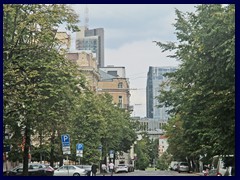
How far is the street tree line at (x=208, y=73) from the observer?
19562 millimetres

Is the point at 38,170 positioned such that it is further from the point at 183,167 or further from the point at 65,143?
the point at 183,167

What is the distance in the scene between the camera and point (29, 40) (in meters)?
24.4

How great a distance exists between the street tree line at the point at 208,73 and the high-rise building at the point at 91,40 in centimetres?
321

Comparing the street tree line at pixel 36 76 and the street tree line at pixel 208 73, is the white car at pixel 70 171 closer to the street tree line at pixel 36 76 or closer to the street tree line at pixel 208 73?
the street tree line at pixel 36 76

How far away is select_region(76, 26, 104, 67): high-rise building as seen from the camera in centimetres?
2506

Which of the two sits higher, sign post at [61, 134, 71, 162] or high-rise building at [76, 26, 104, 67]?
high-rise building at [76, 26, 104, 67]

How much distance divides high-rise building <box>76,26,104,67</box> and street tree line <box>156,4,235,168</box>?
3214 millimetres

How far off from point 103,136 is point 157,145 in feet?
214

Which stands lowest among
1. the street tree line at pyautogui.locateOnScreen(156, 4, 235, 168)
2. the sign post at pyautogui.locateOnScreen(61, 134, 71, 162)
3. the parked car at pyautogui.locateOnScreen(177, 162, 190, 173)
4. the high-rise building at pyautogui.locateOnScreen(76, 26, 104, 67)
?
the parked car at pyautogui.locateOnScreen(177, 162, 190, 173)

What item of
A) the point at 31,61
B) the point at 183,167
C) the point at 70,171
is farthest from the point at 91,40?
the point at 183,167

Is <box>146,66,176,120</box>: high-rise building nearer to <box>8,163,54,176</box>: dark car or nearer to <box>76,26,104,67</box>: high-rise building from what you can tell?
<box>76,26,104,67</box>: high-rise building

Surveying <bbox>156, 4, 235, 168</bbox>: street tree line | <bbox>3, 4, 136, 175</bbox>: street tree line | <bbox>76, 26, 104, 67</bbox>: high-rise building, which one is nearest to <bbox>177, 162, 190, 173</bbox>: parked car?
<bbox>76, 26, 104, 67</bbox>: high-rise building

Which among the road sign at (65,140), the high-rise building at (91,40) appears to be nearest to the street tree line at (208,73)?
the high-rise building at (91,40)
